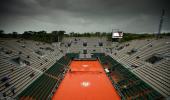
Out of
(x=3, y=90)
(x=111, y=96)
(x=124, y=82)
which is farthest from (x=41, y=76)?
(x=124, y=82)

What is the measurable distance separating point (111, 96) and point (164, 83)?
20.3 ft

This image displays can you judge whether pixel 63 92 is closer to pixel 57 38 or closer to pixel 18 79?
pixel 18 79

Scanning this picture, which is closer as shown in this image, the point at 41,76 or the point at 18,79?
the point at 18,79

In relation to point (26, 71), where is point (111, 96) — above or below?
below

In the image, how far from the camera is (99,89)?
17.5 m

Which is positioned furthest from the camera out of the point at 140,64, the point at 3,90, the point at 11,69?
the point at 140,64

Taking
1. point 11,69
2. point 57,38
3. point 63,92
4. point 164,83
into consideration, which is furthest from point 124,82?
point 57,38

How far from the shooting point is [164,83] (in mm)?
13438

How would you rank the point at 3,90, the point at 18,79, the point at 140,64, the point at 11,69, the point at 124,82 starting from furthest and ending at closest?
the point at 140,64
the point at 124,82
the point at 11,69
the point at 18,79
the point at 3,90

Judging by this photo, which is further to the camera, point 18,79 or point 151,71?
point 151,71

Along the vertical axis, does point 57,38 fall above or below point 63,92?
above

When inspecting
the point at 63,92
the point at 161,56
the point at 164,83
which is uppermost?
the point at 161,56

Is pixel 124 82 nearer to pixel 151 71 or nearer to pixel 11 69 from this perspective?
pixel 151 71

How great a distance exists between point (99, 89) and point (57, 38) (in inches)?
1356
